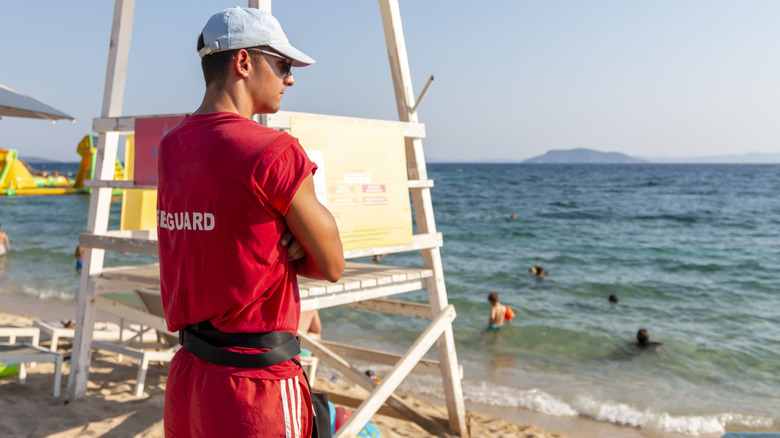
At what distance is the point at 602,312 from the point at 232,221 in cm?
1223

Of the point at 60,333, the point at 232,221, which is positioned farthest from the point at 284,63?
the point at 60,333

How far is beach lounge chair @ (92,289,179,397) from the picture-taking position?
15.0ft

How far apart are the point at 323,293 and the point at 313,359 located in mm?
2354

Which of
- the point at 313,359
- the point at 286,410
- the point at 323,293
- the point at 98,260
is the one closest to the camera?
the point at 286,410

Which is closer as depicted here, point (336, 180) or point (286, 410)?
point (286, 410)

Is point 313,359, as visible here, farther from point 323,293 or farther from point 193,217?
point 193,217

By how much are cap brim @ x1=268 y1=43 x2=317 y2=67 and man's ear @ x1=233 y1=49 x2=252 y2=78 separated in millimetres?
71

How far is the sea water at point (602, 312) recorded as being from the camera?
7.67m

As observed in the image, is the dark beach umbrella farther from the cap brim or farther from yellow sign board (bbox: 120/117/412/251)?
the cap brim

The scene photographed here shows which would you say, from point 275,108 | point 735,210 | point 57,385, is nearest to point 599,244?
point 735,210

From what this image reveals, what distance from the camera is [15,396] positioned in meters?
5.16

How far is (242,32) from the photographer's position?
158 cm

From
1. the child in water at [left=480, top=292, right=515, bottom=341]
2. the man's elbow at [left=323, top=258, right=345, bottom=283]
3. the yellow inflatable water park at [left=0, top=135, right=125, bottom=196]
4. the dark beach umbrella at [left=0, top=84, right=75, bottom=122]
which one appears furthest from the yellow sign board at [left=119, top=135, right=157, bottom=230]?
the yellow inflatable water park at [left=0, top=135, right=125, bottom=196]

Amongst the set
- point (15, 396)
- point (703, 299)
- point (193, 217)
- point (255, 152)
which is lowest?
point (703, 299)
